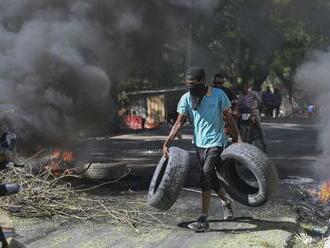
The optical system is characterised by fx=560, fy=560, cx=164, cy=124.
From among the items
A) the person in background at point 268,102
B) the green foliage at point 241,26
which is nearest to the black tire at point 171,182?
the green foliage at point 241,26

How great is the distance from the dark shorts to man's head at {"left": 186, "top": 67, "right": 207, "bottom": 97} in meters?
0.60

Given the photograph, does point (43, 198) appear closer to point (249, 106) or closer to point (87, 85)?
point (87, 85)

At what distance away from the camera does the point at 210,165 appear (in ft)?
19.2

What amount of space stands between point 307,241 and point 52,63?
518cm

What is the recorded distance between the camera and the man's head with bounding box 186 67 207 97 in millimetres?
5852

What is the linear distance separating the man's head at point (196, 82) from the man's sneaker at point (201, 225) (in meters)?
1.30

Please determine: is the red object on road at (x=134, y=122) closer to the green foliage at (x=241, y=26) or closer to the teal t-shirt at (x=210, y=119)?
the green foliage at (x=241, y=26)

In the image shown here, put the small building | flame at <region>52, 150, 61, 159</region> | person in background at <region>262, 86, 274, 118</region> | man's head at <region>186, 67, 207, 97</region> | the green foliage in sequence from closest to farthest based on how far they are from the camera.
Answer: man's head at <region>186, 67, 207, 97</region> → flame at <region>52, 150, 61, 159</region> → the green foliage → the small building → person in background at <region>262, 86, 274, 118</region>

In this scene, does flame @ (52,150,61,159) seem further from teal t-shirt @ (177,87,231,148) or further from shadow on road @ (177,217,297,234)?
teal t-shirt @ (177,87,231,148)

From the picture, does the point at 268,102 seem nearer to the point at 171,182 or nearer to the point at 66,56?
the point at 66,56

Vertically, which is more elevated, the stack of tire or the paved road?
the stack of tire

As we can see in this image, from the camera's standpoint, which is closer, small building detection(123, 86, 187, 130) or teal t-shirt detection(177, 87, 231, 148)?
teal t-shirt detection(177, 87, 231, 148)

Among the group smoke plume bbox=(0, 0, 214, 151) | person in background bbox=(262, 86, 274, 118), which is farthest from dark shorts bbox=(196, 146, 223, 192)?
person in background bbox=(262, 86, 274, 118)

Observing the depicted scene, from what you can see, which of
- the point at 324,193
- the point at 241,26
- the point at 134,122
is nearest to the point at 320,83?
the point at 324,193
